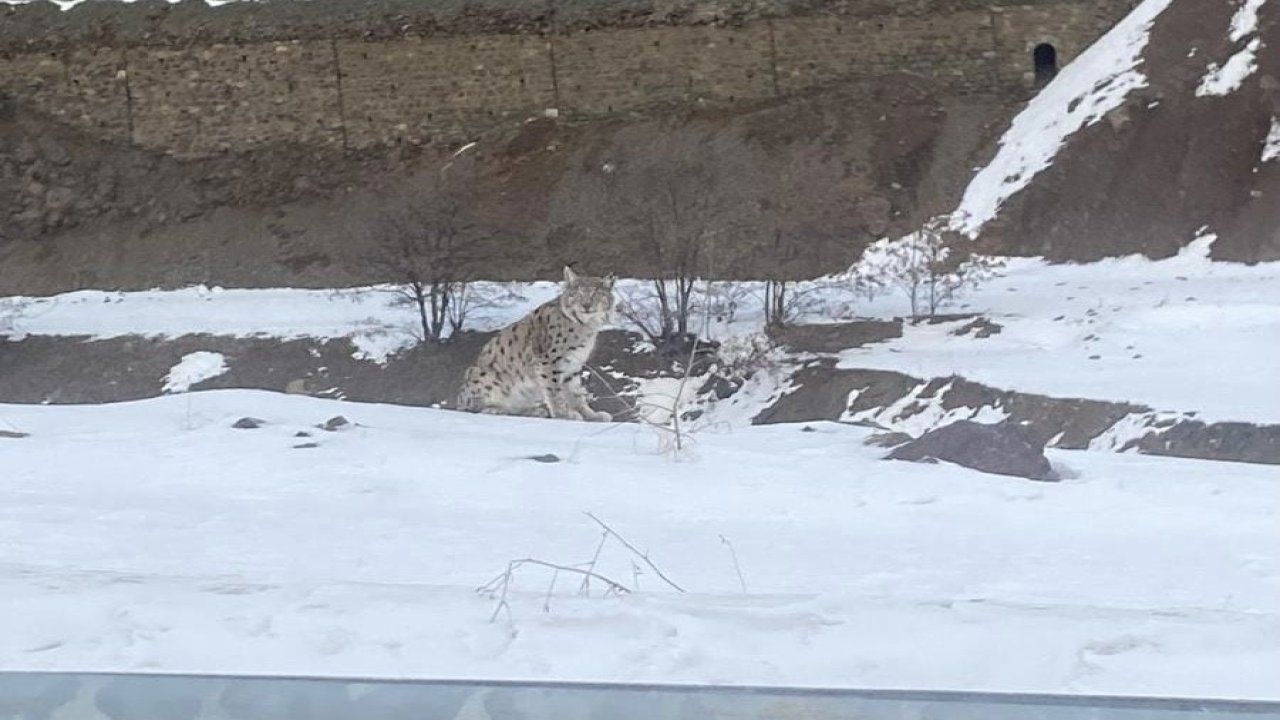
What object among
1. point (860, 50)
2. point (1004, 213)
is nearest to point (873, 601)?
point (1004, 213)

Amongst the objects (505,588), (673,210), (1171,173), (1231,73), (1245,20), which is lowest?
(505,588)

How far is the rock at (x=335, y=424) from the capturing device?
917 centimetres

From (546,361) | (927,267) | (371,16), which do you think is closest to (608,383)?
(927,267)

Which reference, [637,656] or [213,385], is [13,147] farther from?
[637,656]

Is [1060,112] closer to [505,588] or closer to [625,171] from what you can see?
[625,171]

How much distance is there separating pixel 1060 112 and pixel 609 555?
24.1 m

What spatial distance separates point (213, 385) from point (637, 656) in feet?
66.5

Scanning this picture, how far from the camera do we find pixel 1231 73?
26.3 meters

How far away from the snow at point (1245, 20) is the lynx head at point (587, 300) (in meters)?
16.8

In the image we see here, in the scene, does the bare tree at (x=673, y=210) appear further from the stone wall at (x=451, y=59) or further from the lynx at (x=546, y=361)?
the lynx at (x=546, y=361)

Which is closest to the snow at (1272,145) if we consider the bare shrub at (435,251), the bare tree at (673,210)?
the bare tree at (673,210)

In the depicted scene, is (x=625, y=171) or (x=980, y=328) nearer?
(x=980, y=328)

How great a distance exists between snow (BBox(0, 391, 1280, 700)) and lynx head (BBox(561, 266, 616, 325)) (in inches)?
151

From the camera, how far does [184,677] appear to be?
3223mm
